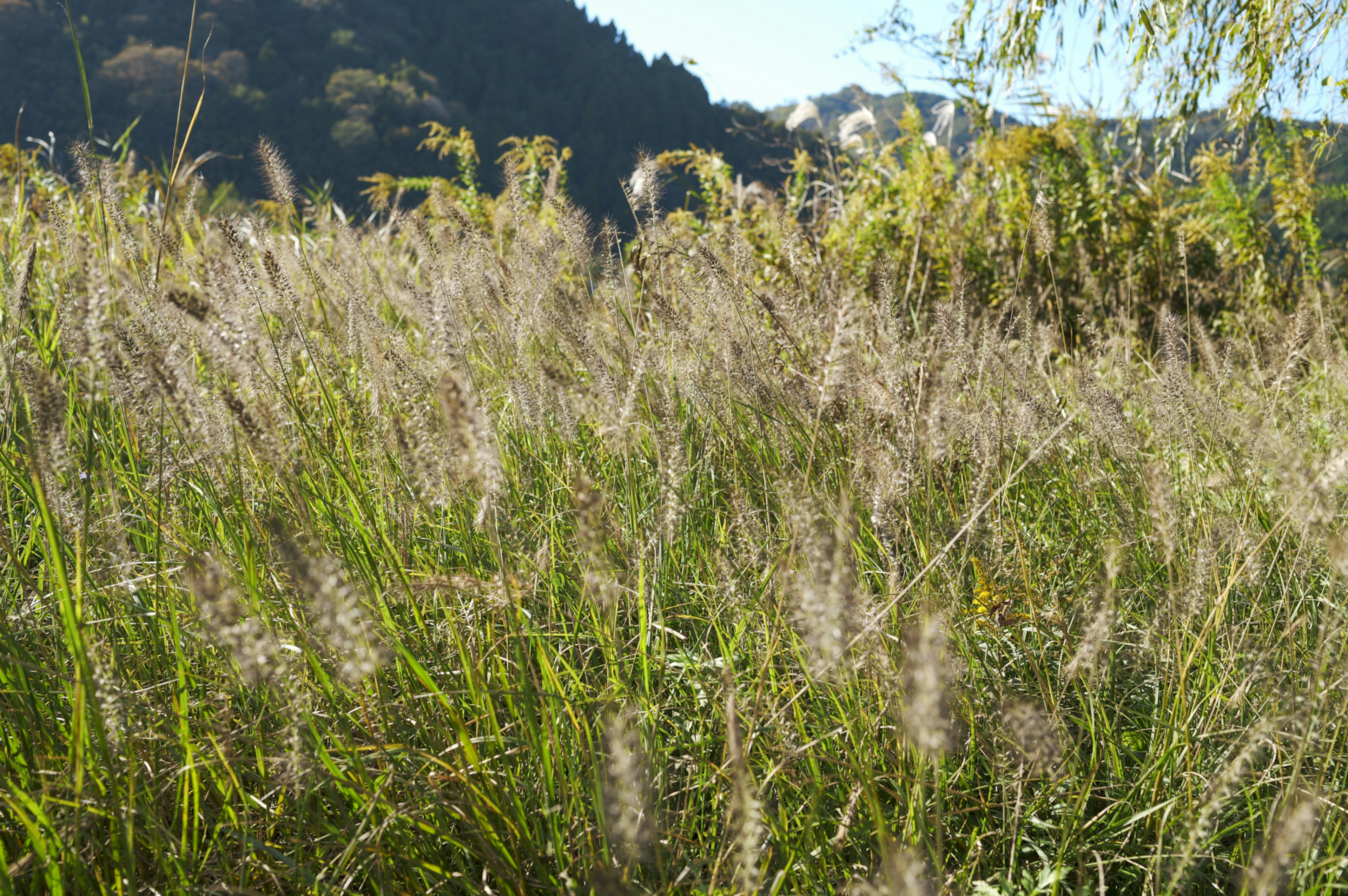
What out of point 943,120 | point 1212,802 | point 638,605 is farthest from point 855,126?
point 1212,802

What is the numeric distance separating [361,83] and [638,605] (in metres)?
55.2

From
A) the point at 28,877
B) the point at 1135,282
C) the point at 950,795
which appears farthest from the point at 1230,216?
the point at 28,877

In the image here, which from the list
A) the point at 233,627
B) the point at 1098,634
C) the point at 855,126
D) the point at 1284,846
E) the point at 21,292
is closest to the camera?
the point at 1284,846

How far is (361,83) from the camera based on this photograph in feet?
155

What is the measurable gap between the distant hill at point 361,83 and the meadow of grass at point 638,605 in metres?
23.7

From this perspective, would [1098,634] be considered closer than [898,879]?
No

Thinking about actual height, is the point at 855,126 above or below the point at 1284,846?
above

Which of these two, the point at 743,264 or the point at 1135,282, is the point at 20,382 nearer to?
the point at 743,264

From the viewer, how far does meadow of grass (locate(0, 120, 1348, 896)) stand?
37.4 inches

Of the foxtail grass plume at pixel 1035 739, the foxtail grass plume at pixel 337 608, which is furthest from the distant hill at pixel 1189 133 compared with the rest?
the foxtail grass plume at pixel 337 608

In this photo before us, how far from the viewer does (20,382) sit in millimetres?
1075

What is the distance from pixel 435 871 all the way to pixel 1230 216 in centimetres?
739

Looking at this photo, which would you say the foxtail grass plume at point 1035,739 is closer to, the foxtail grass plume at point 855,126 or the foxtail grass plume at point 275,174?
the foxtail grass plume at point 275,174

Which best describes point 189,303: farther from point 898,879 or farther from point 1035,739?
point 1035,739
